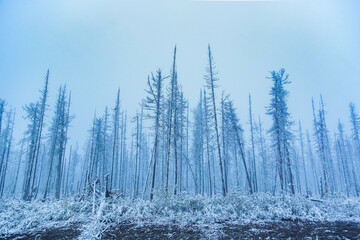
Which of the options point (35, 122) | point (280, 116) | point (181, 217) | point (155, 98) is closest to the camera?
point (181, 217)

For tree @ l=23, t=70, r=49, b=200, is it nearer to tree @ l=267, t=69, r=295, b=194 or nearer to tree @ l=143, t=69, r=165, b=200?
A: tree @ l=143, t=69, r=165, b=200

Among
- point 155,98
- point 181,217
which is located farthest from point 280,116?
point 181,217

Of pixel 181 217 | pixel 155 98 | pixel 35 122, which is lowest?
pixel 181 217

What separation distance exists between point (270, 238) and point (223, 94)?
1767cm

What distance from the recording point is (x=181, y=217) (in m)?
9.41

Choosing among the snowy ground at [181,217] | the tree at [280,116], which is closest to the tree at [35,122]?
the snowy ground at [181,217]

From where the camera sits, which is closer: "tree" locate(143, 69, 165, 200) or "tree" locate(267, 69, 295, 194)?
"tree" locate(143, 69, 165, 200)

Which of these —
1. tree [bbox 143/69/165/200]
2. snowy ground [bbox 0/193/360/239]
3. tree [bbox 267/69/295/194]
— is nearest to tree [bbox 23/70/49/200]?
snowy ground [bbox 0/193/360/239]

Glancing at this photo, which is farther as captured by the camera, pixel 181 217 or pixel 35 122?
pixel 35 122

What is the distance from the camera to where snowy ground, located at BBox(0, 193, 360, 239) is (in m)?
7.22

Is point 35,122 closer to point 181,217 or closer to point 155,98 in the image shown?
point 155,98

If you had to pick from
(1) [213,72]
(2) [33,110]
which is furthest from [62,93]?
(1) [213,72]

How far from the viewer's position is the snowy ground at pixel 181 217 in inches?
284

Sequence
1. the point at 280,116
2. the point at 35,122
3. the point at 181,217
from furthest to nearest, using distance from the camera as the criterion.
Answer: the point at 35,122 → the point at 280,116 → the point at 181,217
